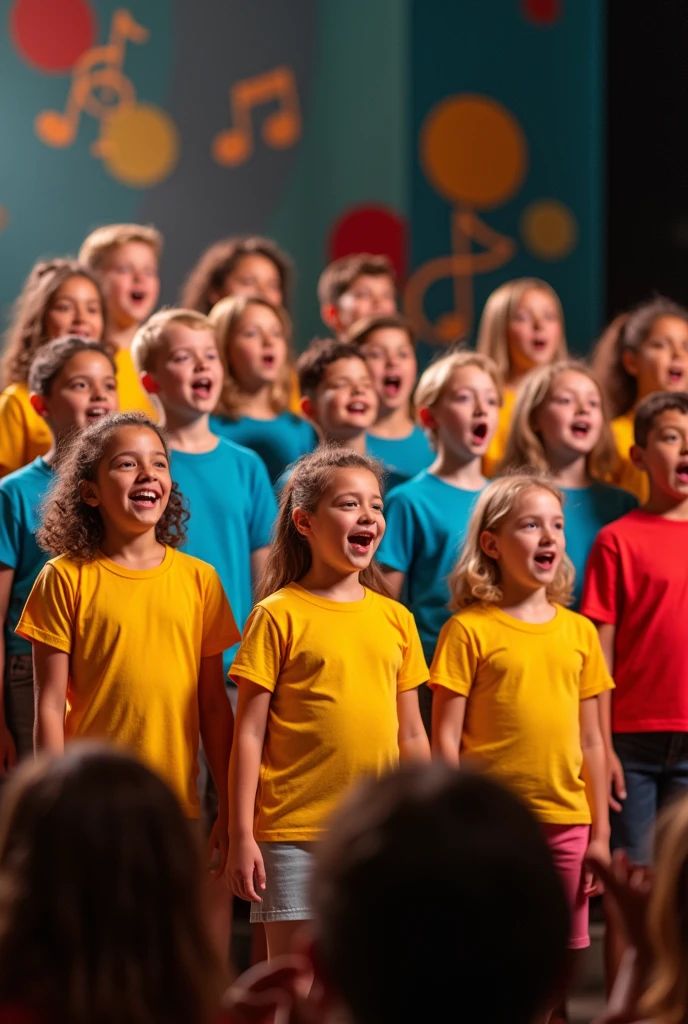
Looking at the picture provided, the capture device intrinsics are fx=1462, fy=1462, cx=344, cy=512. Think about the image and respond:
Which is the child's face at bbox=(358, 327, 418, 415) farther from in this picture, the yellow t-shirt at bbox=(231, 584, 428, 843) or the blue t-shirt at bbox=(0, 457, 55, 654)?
the yellow t-shirt at bbox=(231, 584, 428, 843)

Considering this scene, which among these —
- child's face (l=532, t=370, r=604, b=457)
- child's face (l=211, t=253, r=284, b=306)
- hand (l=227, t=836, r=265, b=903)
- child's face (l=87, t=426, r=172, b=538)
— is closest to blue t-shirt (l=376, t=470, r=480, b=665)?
child's face (l=532, t=370, r=604, b=457)

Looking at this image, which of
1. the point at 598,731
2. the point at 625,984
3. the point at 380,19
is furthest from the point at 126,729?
the point at 380,19

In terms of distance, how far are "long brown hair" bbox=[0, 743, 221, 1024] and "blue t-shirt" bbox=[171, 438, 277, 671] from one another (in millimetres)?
1951

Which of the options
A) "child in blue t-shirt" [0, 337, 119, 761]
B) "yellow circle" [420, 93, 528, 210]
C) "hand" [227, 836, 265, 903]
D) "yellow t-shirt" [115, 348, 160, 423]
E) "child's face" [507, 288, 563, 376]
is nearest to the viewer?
"hand" [227, 836, 265, 903]

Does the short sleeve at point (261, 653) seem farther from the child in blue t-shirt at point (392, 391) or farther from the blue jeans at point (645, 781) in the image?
the child in blue t-shirt at point (392, 391)

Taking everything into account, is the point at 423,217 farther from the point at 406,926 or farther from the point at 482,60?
the point at 406,926

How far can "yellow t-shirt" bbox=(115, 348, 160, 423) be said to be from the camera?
3.88 metres

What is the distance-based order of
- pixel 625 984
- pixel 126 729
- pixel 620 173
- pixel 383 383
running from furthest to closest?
pixel 620 173 → pixel 383 383 → pixel 126 729 → pixel 625 984

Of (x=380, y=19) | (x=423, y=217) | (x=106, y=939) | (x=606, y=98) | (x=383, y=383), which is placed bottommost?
(x=106, y=939)

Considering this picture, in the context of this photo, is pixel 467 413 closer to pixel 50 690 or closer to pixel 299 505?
pixel 299 505

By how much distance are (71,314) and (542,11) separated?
10.6 ft

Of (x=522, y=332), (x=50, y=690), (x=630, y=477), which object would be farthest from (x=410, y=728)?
(x=522, y=332)

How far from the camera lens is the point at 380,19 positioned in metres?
6.34

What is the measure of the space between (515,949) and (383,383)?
3.05 meters
